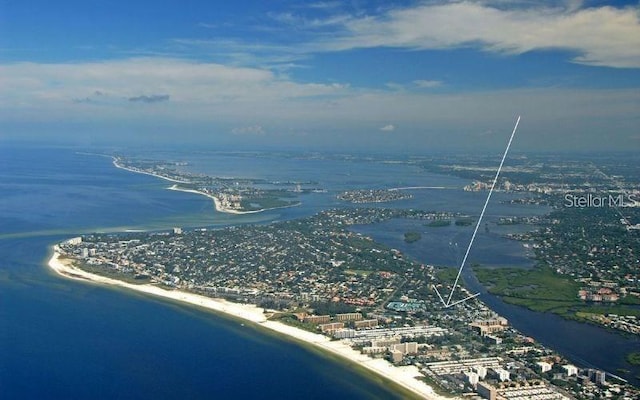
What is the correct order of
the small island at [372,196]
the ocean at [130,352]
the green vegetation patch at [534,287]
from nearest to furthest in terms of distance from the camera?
the ocean at [130,352]
the green vegetation patch at [534,287]
the small island at [372,196]

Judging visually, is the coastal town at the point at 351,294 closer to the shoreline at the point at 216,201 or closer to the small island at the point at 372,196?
the shoreline at the point at 216,201

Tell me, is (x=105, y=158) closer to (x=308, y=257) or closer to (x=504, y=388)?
(x=308, y=257)

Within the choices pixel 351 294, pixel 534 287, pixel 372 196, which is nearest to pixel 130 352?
pixel 351 294

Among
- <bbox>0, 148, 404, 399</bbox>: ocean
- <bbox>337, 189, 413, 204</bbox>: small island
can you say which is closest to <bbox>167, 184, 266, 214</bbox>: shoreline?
<bbox>337, 189, 413, 204</bbox>: small island

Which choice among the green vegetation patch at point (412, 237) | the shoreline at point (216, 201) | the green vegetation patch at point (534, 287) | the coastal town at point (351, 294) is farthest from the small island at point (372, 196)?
the green vegetation patch at point (534, 287)

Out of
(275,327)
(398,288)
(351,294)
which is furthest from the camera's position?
(398,288)

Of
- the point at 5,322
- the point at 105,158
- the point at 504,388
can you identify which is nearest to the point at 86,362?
the point at 5,322

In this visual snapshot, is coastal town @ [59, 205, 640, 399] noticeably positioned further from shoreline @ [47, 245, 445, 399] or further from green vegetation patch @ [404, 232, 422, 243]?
green vegetation patch @ [404, 232, 422, 243]

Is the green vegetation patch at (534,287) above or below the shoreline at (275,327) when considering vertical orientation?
above

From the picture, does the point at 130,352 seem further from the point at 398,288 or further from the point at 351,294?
the point at 398,288
